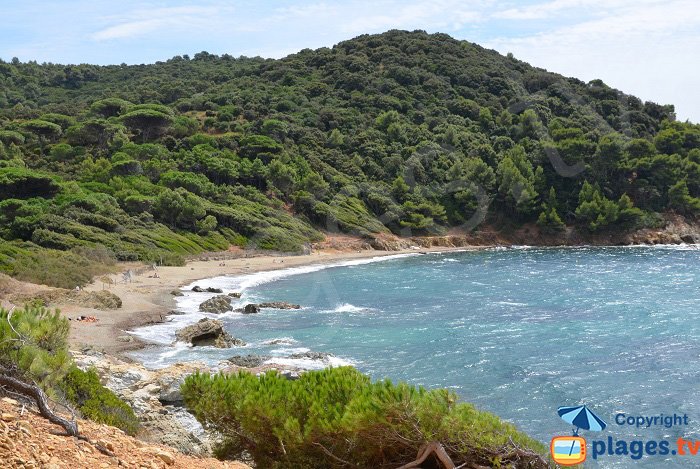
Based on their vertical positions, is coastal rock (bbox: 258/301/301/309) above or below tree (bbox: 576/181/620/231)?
below

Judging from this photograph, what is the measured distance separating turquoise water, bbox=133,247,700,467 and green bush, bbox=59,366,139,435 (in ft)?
33.0

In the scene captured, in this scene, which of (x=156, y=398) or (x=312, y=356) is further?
(x=312, y=356)

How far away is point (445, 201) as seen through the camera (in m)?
86.8

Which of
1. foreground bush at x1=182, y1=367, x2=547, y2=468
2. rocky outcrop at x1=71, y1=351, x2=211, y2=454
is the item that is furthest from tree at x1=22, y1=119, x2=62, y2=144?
foreground bush at x1=182, y1=367, x2=547, y2=468

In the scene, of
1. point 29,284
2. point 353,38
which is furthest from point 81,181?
point 353,38

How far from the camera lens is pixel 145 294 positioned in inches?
1492

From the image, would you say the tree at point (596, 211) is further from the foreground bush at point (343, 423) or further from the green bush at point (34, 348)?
the green bush at point (34, 348)

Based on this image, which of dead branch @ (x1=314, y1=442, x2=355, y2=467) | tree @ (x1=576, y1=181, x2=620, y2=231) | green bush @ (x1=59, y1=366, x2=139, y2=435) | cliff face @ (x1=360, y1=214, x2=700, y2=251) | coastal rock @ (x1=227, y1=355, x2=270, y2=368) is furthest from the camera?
tree @ (x1=576, y1=181, x2=620, y2=231)

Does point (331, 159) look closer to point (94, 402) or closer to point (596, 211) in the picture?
point (596, 211)

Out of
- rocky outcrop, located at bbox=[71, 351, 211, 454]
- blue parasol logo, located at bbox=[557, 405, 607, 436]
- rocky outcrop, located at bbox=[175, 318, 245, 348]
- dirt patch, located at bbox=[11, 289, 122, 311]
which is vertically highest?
blue parasol logo, located at bbox=[557, 405, 607, 436]

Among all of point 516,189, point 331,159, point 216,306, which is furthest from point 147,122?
point 216,306

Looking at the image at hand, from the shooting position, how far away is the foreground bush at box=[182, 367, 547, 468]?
360 inches

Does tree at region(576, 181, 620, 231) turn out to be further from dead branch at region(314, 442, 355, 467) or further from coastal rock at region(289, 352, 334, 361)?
dead branch at region(314, 442, 355, 467)

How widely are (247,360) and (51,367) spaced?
1262 cm
